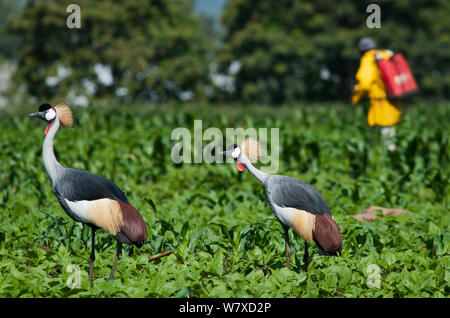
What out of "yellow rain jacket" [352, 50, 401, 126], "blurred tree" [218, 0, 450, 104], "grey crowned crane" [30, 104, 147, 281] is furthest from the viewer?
"blurred tree" [218, 0, 450, 104]

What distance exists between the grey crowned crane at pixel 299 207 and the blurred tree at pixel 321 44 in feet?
90.1

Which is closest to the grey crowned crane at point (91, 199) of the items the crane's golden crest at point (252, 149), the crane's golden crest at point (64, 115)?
the crane's golden crest at point (64, 115)

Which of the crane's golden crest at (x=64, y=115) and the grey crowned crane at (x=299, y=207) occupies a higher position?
the crane's golden crest at (x=64, y=115)

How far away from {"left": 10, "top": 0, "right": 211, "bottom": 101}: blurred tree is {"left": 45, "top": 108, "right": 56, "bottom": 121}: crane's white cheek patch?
29.1m

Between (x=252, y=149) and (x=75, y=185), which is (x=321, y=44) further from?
(x=75, y=185)

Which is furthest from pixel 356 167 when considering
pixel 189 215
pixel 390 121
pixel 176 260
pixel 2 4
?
pixel 2 4

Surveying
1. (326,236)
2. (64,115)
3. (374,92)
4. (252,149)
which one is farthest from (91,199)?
(374,92)

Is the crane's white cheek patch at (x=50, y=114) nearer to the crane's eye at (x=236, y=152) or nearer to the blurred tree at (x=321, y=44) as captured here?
the crane's eye at (x=236, y=152)

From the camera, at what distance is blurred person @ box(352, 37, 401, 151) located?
9.51 m

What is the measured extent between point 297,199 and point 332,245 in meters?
0.39

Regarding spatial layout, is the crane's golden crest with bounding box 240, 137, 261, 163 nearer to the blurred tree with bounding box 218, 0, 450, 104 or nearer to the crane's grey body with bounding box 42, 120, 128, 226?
the crane's grey body with bounding box 42, 120, 128, 226

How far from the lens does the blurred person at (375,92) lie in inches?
374

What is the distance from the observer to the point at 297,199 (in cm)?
411

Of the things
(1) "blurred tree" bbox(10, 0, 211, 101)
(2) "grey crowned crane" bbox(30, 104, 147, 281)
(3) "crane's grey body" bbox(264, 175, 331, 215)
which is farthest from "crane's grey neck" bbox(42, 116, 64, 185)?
(1) "blurred tree" bbox(10, 0, 211, 101)
